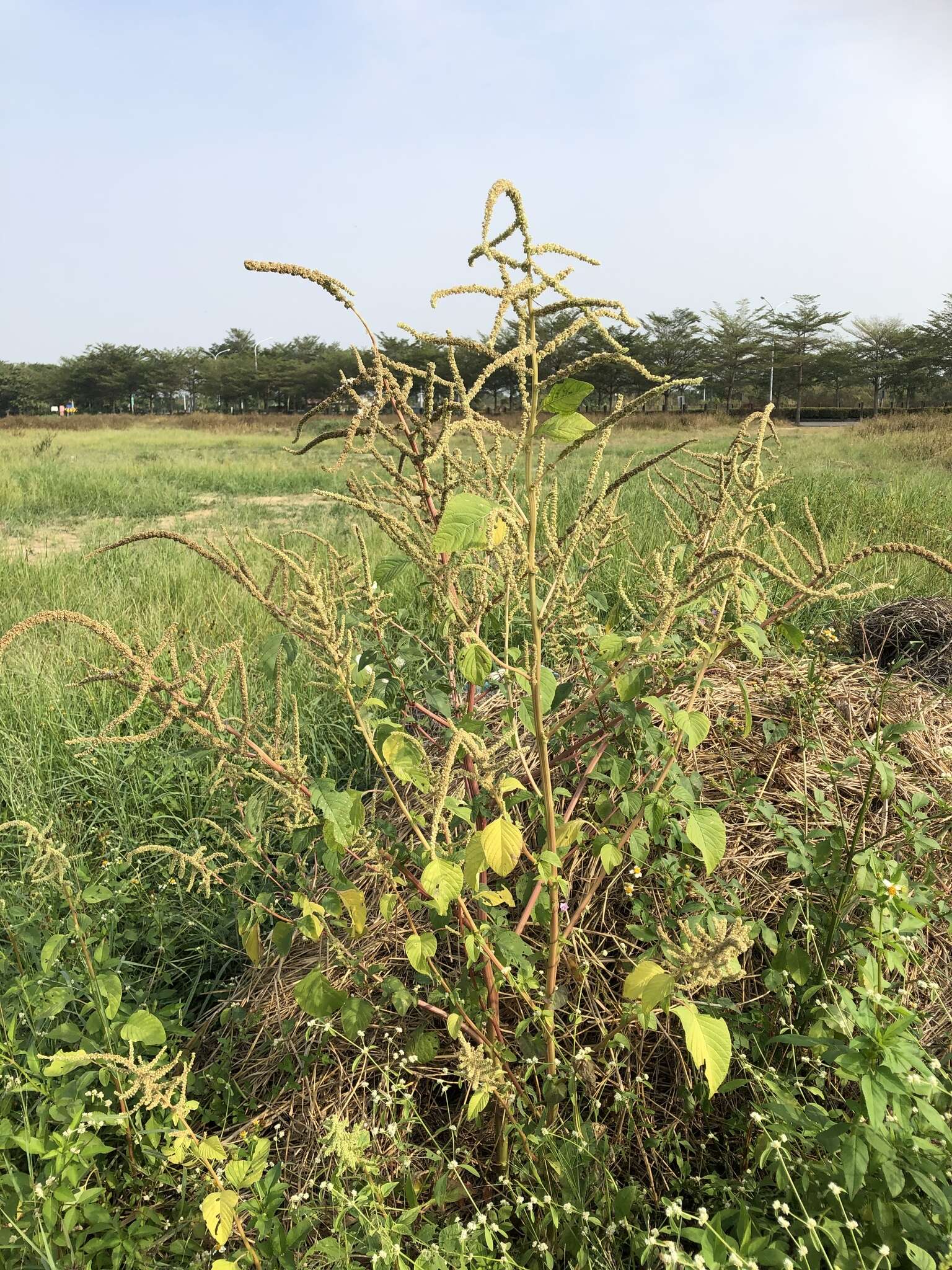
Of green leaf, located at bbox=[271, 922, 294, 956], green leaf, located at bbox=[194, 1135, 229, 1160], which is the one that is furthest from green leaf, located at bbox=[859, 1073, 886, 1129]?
green leaf, located at bbox=[194, 1135, 229, 1160]

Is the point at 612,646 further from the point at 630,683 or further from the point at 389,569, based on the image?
the point at 389,569

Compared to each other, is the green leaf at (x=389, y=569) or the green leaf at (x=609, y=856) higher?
the green leaf at (x=389, y=569)

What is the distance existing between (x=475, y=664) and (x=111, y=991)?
3.83ft

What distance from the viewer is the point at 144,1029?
58.8 inches

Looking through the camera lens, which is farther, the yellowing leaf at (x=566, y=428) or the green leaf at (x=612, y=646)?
the green leaf at (x=612, y=646)

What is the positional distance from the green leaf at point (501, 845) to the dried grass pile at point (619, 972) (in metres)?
0.57

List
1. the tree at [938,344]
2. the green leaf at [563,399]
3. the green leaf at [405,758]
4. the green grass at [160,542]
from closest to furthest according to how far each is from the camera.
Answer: the green leaf at [563,399] → the green leaf at [405,758] → the green grass at [160,542] → the tree at [938,344]

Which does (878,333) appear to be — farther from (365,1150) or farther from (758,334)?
(365,1150)

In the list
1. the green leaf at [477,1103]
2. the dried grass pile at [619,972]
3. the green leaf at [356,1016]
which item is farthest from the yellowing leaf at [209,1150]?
the green leaf at [477,1103]

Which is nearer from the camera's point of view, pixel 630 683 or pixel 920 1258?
pixel 920 1258

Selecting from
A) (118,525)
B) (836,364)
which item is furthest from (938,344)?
(118,525)

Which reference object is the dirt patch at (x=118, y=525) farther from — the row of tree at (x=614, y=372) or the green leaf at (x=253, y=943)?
the row of tree at (x=614, y=372)

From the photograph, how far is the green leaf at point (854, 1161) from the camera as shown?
3.60 feet

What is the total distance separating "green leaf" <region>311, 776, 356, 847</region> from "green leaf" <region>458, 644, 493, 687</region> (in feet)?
0.95
